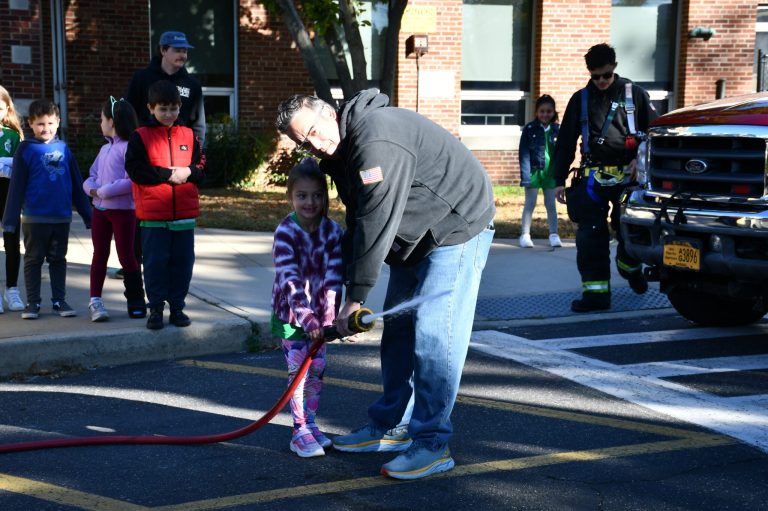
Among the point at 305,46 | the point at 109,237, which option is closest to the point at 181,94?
the point at 109,237

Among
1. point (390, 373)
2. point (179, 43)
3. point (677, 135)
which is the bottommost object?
point (390, 373)

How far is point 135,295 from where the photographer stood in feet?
23.9

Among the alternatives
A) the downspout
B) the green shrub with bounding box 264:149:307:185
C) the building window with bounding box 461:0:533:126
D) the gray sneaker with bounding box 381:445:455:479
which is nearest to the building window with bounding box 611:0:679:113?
the building window with bounding box 461:0:533:126

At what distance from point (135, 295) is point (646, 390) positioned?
12.1 feet

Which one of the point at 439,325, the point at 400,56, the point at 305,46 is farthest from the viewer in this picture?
the point at 400,56

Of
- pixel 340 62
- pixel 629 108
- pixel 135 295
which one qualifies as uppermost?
pixel 340 62

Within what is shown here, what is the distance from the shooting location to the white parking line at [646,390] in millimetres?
5258

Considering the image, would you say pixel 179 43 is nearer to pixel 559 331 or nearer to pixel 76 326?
pixel 76 326

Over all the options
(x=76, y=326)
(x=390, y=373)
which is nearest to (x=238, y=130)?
(x=76, y=326)

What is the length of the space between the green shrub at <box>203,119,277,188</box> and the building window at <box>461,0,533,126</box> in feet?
12.3

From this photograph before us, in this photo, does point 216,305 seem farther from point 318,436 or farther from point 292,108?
point 292,108

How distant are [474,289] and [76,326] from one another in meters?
3.60

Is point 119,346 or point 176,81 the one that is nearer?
point 119,346

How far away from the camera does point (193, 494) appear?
4.32 metres
